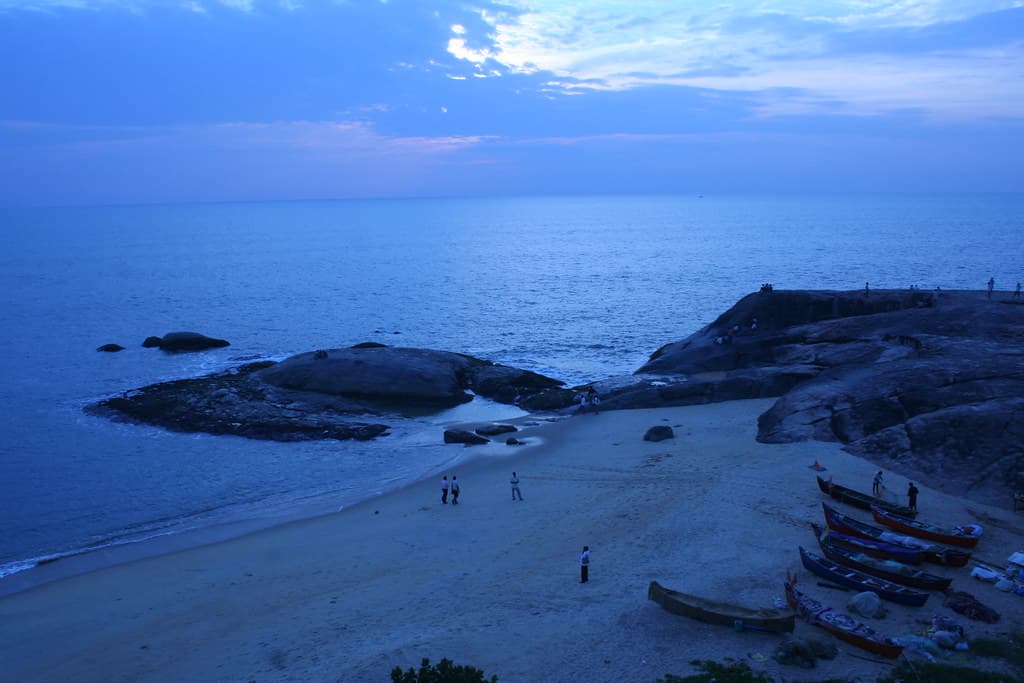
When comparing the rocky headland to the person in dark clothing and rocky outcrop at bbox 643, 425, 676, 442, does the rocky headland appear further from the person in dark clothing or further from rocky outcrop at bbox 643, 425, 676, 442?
rocky outcrop at bbox 643, 425, 676, 442

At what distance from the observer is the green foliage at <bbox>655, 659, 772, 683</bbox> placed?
51.2 ft

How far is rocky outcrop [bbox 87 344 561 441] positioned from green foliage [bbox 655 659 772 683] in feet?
87.7

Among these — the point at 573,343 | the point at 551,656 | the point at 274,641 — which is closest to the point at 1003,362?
the point at 551,656

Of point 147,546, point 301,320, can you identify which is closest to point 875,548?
point 147,546

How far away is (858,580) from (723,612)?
14.5 feet

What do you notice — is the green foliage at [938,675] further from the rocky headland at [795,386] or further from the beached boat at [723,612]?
the rocky headland at [795,386]

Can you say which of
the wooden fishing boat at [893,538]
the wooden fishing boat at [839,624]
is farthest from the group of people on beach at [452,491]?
the wooden fishing boat at [839,624]

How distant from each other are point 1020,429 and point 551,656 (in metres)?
20.3

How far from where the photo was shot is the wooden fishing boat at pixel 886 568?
19312 mm

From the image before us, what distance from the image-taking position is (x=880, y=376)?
112 ft

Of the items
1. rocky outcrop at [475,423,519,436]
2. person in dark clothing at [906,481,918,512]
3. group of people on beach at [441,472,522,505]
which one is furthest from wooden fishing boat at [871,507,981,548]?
rocky outcrop at [475,423,519,436]

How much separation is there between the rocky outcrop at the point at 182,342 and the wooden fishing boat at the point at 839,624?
57.9 meters

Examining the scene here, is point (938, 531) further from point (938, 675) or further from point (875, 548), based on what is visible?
point (938, 675)

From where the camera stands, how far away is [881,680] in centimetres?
1560
